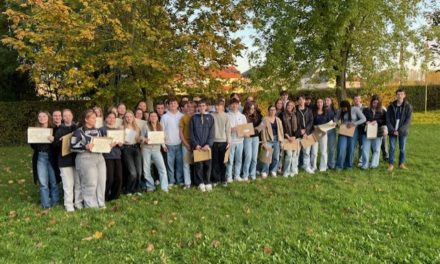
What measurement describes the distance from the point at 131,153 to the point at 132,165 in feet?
0.79

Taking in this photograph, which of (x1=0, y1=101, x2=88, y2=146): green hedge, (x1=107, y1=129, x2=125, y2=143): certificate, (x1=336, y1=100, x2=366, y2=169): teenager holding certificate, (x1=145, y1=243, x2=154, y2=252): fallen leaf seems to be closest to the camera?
(x1=145, y1=243, x2=154, y2=252): fallen leaf

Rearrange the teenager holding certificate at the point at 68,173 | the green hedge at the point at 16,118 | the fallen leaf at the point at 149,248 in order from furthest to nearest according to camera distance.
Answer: the green hedge at the point at 16,118
the teenager holding certificate at the point at 68,173
the fallen leaf at the point at 149,248

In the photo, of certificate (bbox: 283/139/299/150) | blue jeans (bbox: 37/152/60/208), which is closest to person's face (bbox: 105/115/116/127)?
blue jeans (bbox: 37/152/60/208)

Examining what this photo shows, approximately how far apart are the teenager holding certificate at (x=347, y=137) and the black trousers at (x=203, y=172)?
11.5 feet

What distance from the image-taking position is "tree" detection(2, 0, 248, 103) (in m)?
10.3

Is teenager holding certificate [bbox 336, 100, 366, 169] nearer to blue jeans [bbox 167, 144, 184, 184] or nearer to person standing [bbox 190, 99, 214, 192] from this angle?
person standing [bbox 190, 99, 214, 192]

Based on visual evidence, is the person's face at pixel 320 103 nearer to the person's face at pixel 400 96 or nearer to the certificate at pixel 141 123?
the person's face at pixel 400 96

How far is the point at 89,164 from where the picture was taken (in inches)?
276

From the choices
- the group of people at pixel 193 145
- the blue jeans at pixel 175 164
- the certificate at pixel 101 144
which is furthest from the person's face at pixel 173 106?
the certificate at pixel 101 144

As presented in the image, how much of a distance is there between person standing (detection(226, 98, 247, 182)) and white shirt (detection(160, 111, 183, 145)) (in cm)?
119

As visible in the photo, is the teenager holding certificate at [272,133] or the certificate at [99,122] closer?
the certificate at [99,122]

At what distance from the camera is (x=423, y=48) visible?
14930 mm

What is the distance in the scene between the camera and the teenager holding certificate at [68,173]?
23.4ft

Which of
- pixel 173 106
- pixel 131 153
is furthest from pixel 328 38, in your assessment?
pixel 131 153
